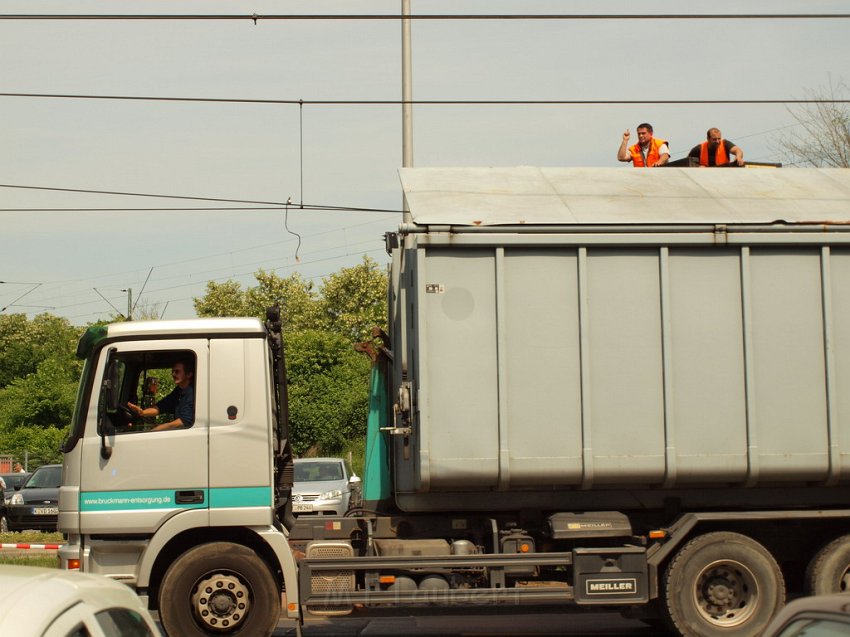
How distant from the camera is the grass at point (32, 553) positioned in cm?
1522

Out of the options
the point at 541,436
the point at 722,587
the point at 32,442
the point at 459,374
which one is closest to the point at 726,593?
the point at 722,587

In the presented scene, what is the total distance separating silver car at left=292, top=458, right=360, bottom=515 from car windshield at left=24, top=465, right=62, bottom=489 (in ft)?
22.2

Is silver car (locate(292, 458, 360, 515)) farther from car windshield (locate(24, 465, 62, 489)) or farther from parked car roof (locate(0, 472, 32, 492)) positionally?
parked car roof (locate(0, 472, 32, 492))

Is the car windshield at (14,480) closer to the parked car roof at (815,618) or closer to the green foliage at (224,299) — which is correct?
the parked car roof at (815,618)

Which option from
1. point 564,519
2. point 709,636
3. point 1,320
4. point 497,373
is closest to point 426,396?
point 497,373

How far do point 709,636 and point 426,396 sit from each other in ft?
9.93

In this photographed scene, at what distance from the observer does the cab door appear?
8.30 m

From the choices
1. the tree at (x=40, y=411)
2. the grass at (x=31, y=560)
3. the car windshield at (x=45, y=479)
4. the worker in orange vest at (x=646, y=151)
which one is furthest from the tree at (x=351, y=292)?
the worker in orange vest at (x=646, y=151)

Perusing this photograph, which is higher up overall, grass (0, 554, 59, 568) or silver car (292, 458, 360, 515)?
silver car (292, 458, 360, 515)

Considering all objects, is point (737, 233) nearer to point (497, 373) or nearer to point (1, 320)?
point (497, 373)

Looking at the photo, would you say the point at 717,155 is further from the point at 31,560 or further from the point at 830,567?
the point at 31,560

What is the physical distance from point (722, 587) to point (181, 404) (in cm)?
471

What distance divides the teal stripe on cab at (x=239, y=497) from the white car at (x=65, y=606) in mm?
4372

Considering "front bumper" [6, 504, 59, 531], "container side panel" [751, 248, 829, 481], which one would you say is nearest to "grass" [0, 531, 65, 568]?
"front bumper" [6, 504, 59, 531]
